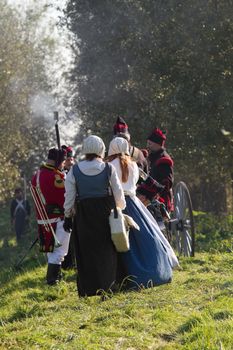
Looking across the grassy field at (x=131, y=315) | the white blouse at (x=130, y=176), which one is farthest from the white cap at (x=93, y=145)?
the grassy field at (x=131, y=315)

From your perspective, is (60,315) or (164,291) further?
(164,291)

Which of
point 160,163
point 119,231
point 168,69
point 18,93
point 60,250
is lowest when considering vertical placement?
point 60,250

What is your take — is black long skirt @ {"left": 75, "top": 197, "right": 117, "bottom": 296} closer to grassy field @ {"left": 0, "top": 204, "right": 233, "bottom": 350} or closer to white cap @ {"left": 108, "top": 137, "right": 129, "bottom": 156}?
grassy field @ {"left": 0, "top": 204, "right": 233, "bottom": 350}

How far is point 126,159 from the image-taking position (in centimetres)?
845

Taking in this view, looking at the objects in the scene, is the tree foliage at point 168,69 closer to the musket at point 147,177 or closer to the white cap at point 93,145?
the musket at point 147,177

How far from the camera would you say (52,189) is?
33.4 ft

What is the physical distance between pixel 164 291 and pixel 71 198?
1385mm

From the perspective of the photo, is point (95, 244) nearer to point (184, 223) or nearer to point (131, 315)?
point (131, 315)

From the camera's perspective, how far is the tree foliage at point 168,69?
16734 millimetres

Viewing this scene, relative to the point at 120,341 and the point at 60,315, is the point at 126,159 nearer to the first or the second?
the point at 60,315

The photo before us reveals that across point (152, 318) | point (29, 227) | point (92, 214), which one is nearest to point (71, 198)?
point (92, 214)

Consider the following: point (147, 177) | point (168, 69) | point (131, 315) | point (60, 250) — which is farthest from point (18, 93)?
point (131, 315)

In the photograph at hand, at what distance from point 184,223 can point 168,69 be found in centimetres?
711

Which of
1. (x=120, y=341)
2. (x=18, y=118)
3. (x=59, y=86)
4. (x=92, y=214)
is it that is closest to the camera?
(x=120, y=341)
